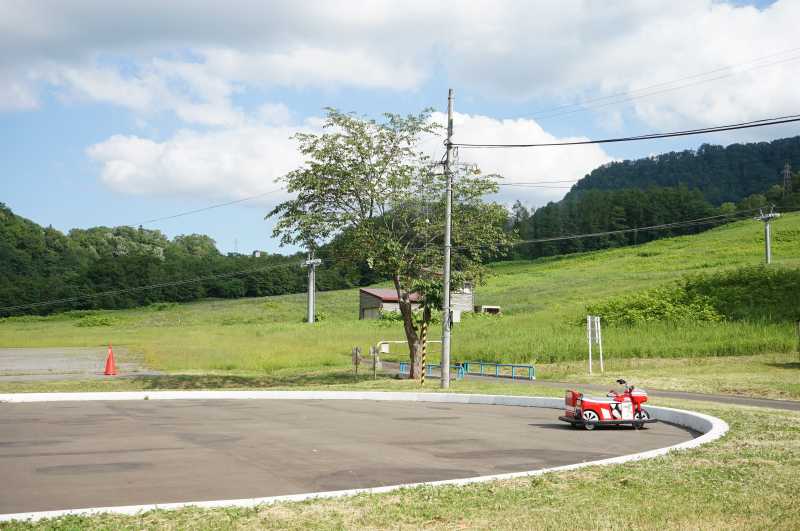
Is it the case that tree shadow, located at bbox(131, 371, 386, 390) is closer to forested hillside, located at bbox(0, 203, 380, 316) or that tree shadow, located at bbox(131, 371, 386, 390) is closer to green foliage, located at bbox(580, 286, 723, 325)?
green foliage, located at bbox(580, 286, 723, 325)

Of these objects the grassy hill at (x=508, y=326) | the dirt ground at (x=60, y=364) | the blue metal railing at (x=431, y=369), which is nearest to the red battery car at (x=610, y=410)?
the grassy hill at (x=508, y=326)

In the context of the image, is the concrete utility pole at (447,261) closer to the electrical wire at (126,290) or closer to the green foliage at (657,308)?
the green foliage at (657,308)

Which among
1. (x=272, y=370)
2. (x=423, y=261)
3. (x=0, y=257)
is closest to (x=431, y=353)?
(x=272, y=370)

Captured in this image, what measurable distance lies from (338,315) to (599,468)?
3113 inches

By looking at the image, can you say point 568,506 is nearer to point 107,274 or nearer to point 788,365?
point 788,365

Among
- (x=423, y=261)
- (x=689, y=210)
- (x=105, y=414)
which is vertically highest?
(x=689, y=210)

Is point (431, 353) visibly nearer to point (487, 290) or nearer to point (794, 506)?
point (794, 506)

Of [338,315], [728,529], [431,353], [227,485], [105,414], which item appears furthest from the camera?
[338,315]

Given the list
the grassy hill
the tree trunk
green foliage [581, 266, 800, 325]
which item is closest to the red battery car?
the tree trunk

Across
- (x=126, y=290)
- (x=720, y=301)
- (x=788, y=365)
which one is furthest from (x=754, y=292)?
(x=126, y=290)

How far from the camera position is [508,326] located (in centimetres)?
5028

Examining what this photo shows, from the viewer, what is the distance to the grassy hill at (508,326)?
38.1m

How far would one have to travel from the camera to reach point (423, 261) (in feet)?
102

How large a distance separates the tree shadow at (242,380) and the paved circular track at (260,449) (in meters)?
11.1
